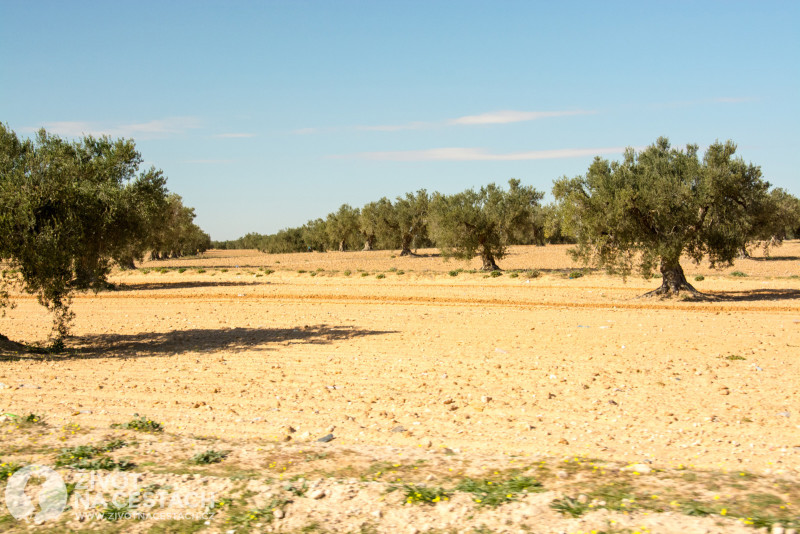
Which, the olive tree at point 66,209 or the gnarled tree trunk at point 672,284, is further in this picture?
the gnarled tree trunk at point 672,284

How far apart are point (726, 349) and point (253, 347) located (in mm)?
10259

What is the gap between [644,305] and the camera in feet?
68.4

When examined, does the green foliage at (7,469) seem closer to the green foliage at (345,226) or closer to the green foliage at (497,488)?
the green foliage at (497,488)

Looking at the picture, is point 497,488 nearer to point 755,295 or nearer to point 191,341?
point 191,341

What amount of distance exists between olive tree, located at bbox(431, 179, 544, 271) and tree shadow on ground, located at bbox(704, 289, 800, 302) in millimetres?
13154

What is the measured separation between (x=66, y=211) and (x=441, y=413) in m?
9.18

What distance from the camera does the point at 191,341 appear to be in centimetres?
1546

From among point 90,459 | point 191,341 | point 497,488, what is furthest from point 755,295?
point 90,459

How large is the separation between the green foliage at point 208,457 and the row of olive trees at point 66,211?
7.75m

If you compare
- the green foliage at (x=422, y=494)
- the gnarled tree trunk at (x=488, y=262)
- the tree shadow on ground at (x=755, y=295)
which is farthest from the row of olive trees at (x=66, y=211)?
the gnarled tree trunk at (x=488, y=262)

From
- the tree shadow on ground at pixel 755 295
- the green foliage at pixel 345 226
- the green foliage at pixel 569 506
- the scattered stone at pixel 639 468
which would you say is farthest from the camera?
the green foliage at pixel 345 226

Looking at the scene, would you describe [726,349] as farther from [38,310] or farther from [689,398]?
[38,310]

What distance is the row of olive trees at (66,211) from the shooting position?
12.4m

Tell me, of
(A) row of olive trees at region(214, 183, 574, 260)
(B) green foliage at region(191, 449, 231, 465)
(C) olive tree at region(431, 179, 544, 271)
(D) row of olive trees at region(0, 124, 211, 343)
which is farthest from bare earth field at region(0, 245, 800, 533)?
(C) olive tree at region(431, 179, 544, 271)
